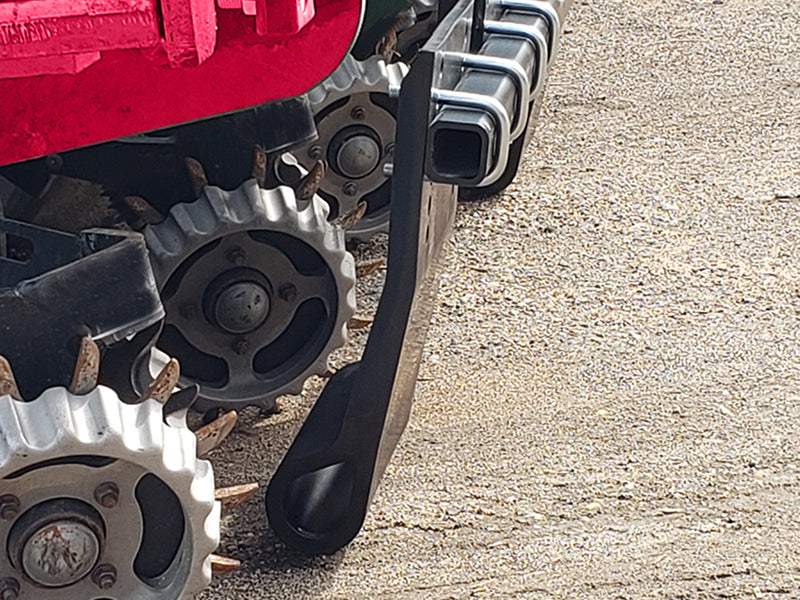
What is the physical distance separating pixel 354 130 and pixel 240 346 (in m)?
0.76

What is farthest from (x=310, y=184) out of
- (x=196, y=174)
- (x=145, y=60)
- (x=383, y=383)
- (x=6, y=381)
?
(x=6, y=381)

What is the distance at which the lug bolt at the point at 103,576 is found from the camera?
1.74m

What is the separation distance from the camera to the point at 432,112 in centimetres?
169

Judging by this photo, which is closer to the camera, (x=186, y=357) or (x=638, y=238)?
(x=186, y=357)

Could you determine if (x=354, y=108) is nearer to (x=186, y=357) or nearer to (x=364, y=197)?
(x=364, y=197)

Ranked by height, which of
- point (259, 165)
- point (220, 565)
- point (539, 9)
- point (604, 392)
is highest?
point (539, 9)

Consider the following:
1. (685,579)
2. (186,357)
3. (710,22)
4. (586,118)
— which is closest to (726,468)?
(685,579)

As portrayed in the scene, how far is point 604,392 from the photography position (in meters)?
2.63

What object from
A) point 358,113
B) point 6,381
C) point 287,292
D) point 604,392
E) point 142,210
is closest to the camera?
point 6,381

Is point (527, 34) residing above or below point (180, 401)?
above

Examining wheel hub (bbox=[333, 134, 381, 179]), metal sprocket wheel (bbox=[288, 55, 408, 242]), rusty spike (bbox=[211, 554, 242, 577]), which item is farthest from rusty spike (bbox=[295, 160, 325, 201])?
rusty spike (bbox=[211, 554, 242, 577])

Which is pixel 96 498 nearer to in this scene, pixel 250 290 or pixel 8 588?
pixel 8 588

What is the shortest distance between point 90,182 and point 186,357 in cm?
37

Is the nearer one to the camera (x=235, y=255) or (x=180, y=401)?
(x=180, y=401)
